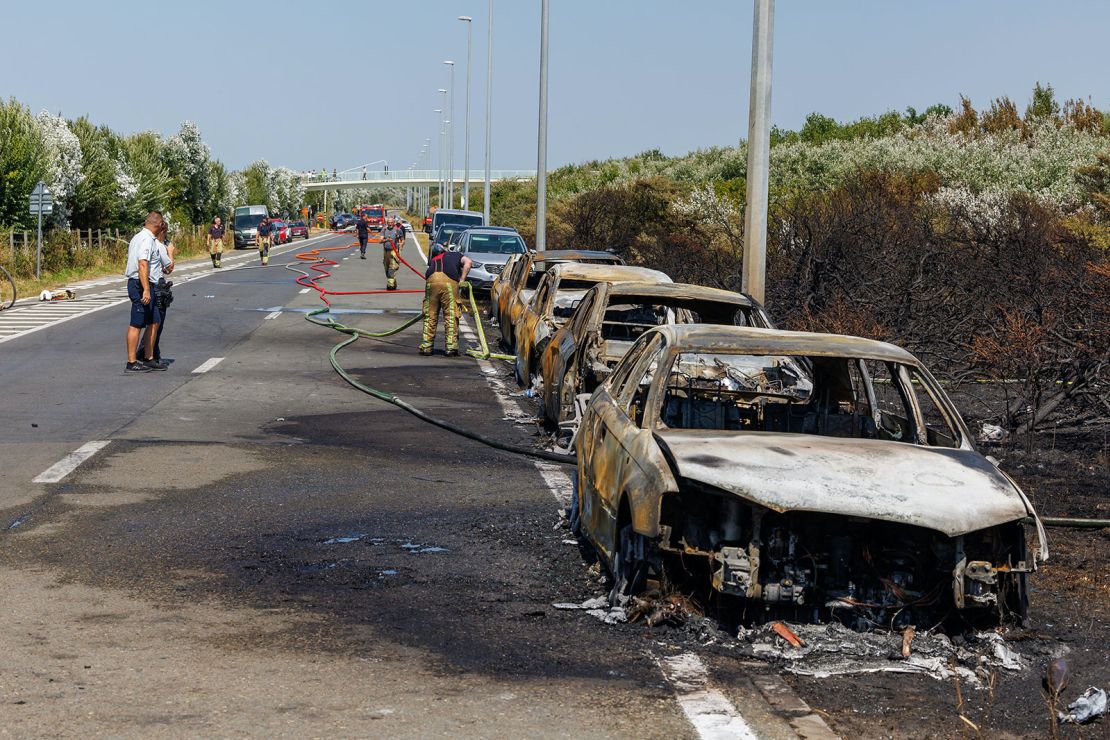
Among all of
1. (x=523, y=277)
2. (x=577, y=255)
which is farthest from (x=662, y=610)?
(x=577, y=255)

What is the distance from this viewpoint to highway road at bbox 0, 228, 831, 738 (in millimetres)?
4914

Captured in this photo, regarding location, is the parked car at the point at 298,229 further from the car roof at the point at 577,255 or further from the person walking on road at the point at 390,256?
the car roof at the point at 577,255

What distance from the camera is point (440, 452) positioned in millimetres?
11289

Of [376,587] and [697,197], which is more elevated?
[697,197]

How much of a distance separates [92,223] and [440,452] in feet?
145

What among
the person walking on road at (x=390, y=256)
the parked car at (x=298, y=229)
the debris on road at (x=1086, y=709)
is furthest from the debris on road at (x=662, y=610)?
the parked car at (x=298, y=229)

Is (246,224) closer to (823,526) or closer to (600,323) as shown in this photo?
(600,323)

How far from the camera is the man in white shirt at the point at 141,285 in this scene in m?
16.1

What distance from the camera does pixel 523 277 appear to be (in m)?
19.5

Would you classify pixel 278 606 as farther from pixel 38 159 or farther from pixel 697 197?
pixel 38 159

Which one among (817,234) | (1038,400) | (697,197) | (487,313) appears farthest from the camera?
(697,197)

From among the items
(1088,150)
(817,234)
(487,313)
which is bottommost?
(487,313)

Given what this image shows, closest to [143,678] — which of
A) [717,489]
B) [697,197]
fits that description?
[717,489]

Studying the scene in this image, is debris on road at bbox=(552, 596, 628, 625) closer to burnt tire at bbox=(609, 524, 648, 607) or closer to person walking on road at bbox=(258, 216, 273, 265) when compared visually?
burnt tire at bbox=(609, 524, 648, 607)
